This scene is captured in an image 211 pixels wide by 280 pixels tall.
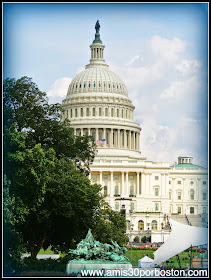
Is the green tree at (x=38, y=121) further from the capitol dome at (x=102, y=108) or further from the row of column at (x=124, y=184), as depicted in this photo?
the capitol dome at (x=102, y=108)

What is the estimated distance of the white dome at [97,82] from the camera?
618 ft

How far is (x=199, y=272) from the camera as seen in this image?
4647 centimetres

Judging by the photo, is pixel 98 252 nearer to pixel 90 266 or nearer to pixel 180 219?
pixel 90 266

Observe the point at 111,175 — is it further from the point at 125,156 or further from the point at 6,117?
the point at 6,117

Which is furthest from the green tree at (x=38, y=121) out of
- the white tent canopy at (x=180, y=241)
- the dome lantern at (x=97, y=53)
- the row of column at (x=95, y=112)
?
the dome lantern at (x=97, y=53)

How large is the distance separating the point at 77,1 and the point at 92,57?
149223mm

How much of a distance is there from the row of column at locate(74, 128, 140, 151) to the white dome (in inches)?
440

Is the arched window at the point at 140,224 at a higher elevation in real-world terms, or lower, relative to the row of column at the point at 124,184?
lower

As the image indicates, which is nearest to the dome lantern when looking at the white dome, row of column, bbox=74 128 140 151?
the white dome

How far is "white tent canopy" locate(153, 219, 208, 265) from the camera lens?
201 feet

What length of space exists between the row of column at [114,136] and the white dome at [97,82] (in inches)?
440

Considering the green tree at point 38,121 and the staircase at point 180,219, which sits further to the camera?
the staircase at point 180,219

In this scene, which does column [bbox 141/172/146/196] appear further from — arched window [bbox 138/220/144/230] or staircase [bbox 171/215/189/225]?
arched window [bbox 138/220/144/230]

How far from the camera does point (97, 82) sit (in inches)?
7446
